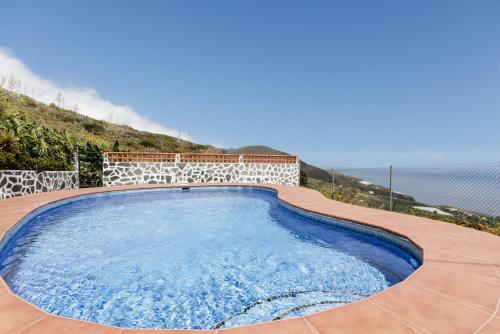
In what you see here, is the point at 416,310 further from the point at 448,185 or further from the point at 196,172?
the point at 196,172

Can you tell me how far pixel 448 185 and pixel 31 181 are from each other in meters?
12.8

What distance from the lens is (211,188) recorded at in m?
14.0

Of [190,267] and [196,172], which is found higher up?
[196,172]

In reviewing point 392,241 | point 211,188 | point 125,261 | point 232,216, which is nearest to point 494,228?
point 392,241

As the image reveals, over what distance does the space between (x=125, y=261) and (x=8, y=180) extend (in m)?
6.61

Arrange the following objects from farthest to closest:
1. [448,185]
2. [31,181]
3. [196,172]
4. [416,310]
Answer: [196,172] < [31,181] < [448,185] < [416,310]

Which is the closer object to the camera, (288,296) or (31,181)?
(288,296)

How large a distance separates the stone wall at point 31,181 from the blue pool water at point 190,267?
1.83 metres

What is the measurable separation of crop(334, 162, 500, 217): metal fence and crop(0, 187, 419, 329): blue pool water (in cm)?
333

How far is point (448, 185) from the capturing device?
801cm

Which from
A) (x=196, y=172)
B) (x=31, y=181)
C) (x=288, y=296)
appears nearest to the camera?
(x=288, y=296)

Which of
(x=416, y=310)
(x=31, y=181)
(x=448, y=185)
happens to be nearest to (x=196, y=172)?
(x=31, y=181)

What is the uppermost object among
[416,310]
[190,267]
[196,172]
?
[196,172]

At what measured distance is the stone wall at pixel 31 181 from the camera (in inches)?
352
